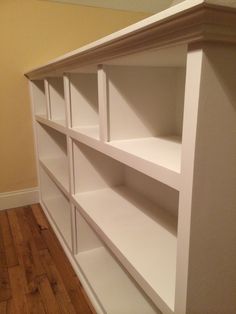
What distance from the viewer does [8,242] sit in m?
1.63

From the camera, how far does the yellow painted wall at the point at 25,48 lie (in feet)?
6.28

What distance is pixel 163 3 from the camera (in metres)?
2.25

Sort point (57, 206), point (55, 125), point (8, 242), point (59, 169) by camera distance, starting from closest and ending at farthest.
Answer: point (55, 125) → point (8, 242) → point (59, 169) → point (57, 206)

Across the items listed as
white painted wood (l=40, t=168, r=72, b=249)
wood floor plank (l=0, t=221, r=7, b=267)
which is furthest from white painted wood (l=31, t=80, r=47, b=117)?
wood floor plank (l=0, t=221, r=7, b=267)

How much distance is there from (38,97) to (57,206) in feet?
2.87

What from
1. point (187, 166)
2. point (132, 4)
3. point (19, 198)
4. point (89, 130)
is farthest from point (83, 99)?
point (132, 4)

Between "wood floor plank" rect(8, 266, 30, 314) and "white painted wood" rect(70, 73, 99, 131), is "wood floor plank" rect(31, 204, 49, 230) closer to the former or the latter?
"wood floor plank" rect(8, 266, 30, 314)

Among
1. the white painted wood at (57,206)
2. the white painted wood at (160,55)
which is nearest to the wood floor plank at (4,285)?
the white painted wood at (57,206)

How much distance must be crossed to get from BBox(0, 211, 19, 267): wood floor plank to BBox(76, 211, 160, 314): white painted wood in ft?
1.33

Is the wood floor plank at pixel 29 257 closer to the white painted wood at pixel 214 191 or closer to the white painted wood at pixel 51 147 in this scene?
the white painted wood at pixel 51 147

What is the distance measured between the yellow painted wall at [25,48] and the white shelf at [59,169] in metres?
0.26

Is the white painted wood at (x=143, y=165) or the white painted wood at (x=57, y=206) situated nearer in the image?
the white painted wood at (x=143, y=165)

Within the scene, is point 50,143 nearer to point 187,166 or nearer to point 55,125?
point 55,125

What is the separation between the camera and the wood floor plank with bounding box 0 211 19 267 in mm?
1452
